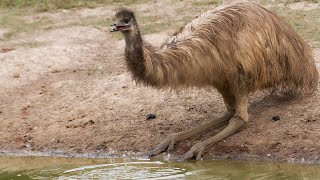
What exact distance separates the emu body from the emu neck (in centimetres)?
2

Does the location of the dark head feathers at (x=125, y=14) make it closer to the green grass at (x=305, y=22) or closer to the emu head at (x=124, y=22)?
the emu head at (x=124, y=22)

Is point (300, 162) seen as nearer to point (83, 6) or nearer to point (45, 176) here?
point (45, 176)

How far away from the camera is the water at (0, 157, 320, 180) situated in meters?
7.24

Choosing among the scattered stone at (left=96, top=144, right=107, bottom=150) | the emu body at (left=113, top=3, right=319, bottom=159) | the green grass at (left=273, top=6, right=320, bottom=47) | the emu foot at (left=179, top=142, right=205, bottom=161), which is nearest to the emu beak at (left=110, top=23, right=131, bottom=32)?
the emu body at (left=113, top=3, right=319, bottom=159)

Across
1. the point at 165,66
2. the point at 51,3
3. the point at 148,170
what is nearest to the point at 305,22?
the point at 165,66

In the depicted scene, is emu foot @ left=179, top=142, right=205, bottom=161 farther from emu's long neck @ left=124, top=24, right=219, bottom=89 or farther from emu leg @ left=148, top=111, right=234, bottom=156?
emu's long neck @ left=124, top=24, right=219, bottom=89

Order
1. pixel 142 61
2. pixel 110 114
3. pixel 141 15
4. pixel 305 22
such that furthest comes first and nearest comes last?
pixel 141 15 < pixel 305 22 < pixel 110 114 < pixel 142 61

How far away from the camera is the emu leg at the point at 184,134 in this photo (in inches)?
320

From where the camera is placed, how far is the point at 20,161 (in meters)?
8.40

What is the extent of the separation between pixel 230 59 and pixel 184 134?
89 cm

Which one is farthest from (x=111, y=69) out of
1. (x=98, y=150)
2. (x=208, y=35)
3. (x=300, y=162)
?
(x=300, y=162)

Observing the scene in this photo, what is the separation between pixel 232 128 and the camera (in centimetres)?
813

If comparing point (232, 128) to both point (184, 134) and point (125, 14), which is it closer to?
point (184, 134)

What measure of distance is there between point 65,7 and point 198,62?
22.0 ft
